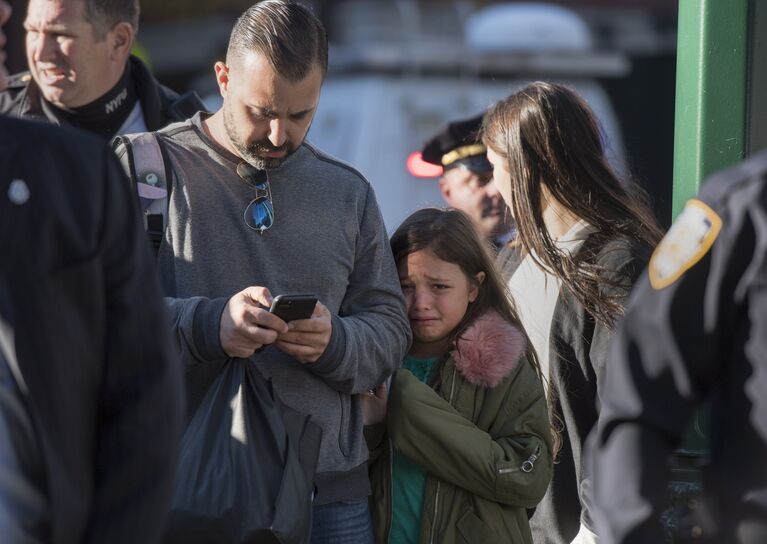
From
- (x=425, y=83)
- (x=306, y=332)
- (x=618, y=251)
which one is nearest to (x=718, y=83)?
(x=618, y=251)

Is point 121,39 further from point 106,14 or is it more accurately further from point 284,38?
point 284,38

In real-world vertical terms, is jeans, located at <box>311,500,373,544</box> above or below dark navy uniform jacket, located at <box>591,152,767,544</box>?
below

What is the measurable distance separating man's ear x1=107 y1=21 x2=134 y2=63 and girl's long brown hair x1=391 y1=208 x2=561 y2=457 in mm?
1145

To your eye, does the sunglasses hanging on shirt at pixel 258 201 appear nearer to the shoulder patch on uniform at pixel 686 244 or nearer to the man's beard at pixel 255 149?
the man's beard at pixel 255 149

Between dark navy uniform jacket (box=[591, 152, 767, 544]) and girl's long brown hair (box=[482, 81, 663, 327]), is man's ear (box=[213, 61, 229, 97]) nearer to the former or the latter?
girl's long brown hair (box=[482, 81, 663, 327])

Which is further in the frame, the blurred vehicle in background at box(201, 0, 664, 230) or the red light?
the blurred vehicle in background at box(201, 0, 664, 230)

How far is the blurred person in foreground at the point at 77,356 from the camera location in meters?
1.85

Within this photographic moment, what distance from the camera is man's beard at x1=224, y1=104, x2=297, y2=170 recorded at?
2.96 metres

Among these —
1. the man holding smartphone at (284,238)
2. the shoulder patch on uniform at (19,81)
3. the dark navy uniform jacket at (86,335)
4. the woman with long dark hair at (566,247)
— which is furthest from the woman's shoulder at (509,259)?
the dark navy uniform jacket at (86,335)

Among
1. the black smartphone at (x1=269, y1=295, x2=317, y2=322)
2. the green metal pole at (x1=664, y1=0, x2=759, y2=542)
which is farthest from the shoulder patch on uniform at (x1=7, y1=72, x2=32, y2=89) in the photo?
the green metal pole at (x1=664, y1=0, x2=759, y2=542)

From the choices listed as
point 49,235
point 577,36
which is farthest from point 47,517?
point 577,36

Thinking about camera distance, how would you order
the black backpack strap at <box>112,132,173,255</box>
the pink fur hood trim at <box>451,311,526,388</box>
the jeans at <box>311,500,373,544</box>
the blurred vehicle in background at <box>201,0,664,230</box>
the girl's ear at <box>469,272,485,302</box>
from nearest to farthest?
the black backpack strap at <box>112,132,173,255</box>, the jeans at <box>311,500,373,544</box>, the pink fur hood trim at <box>451,311,526,388</box>, the girl's ear at <box>469,272,485,302</box>, the blurred vehicle in background at <box>201,0,664,230</box>

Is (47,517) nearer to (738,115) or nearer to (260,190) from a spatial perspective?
(260,190)

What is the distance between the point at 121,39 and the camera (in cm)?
419
